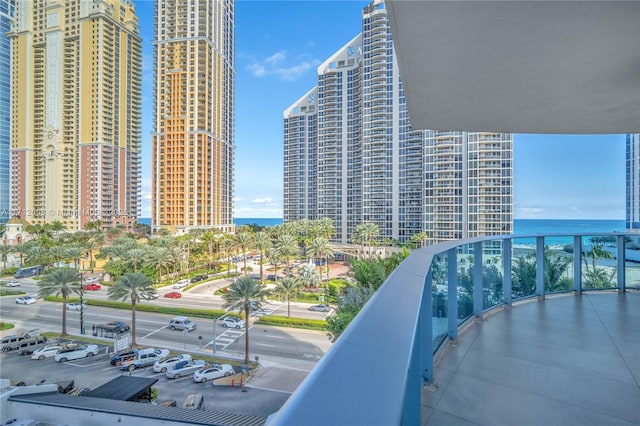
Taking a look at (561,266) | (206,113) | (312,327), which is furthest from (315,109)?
(561,266)

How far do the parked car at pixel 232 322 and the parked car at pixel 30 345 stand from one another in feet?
37.9

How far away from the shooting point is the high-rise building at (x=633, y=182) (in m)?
39.0

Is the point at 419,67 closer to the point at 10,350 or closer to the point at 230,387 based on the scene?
the point at 230,387

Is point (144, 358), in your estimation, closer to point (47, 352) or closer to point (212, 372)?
point (212, 372)

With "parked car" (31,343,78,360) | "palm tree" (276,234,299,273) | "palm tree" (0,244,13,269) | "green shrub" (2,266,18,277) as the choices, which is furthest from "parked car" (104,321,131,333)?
"palm tree" (0,244,13,269)

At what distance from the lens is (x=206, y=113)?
187ft

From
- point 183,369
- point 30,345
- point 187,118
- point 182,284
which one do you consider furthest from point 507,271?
point 187,118

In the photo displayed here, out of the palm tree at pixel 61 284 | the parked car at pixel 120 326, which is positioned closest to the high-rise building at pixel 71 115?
the palm tree at pixel 61 284

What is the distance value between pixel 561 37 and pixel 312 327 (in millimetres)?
22183

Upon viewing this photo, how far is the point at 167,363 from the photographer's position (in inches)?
691

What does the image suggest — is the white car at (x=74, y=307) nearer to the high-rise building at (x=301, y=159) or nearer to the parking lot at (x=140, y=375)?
the parking lot at (x=140, y=375)

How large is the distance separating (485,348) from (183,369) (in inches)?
724

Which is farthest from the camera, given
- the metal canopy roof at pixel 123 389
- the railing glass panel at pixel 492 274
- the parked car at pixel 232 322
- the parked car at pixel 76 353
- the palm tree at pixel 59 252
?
the palm tree at pixel 59 252

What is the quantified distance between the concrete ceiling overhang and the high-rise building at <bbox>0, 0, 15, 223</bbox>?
252 feet
